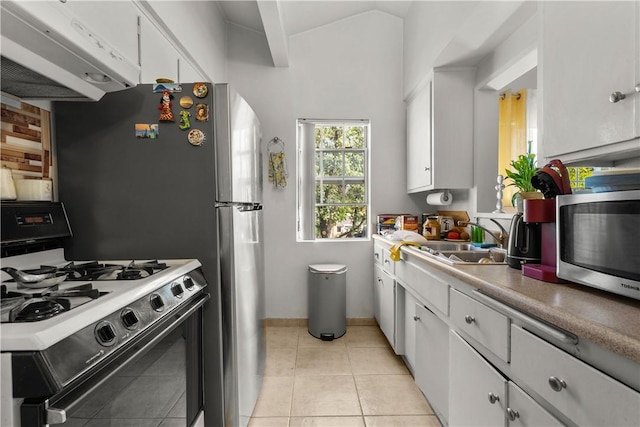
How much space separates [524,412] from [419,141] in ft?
7.55

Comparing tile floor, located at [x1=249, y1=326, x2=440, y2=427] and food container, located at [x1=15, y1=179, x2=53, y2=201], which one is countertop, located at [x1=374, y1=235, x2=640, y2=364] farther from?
food container, located at [x1=15, y1=179, x2=53, y2=201]

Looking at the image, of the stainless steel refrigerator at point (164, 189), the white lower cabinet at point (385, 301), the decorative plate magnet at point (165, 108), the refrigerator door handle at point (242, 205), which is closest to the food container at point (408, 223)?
the white lower cabinet at point (385, 301)

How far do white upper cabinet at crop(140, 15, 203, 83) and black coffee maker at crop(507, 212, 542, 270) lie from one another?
190 cm

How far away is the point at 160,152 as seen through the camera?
60.1 inches

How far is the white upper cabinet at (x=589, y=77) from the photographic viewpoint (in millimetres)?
995

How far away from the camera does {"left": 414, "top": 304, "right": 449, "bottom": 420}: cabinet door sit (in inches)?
67.7

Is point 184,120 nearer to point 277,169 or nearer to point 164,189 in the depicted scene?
point 164,189

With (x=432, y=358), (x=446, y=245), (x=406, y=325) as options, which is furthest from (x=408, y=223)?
(x=432, y=358)

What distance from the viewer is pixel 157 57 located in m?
1.90

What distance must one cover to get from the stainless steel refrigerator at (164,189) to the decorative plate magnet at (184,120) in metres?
0.01

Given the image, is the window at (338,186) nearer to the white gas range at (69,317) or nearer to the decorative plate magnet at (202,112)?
the decorative plate magnet at (202,112)

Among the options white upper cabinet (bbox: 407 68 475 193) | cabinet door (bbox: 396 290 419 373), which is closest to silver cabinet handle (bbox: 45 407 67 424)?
cabinet door (bbox: 396 290 419 373)

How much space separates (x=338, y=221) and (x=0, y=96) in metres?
2.77

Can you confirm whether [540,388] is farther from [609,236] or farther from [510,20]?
[510,20]
